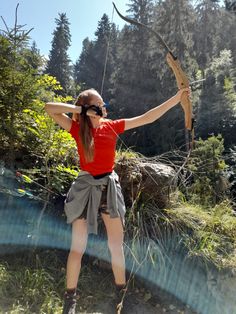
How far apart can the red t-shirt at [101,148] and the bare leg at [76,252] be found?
1.29ft

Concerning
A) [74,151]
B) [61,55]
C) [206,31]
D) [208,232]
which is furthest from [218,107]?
[61,55]

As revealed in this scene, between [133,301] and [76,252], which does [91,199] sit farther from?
[133,301]

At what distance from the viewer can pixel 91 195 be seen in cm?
256

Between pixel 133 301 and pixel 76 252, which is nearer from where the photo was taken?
pixel 76 252

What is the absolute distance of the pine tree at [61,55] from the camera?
3078cm

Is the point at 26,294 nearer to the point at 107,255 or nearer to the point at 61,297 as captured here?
the point at 61,297

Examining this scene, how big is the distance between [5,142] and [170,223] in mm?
2043

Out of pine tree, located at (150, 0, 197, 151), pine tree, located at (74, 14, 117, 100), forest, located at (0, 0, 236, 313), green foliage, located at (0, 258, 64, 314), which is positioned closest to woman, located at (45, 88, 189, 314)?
green foliage, located at (0, 258, 64, 314)

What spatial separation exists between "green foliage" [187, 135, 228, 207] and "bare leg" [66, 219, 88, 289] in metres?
2.13

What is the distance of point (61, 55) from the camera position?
3241cm

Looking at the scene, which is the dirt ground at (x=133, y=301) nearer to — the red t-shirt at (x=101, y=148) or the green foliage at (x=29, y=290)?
the green foliage at (x=29, y=290)

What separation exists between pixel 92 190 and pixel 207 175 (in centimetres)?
394

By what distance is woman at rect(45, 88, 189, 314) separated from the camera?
2.52 meters

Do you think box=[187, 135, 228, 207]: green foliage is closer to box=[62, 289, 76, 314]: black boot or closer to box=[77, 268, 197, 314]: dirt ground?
box=[77, 268, 197, 314]: dirt ground
